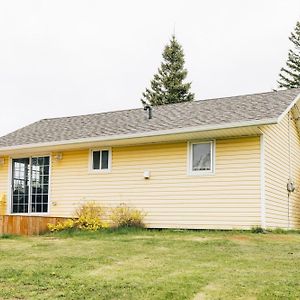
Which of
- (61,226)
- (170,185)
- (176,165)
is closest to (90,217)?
(61,226)

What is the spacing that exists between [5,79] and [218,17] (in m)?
16.3

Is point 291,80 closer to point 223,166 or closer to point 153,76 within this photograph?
point 153,76

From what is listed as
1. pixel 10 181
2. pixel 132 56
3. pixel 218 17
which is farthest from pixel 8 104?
pixel 10 181

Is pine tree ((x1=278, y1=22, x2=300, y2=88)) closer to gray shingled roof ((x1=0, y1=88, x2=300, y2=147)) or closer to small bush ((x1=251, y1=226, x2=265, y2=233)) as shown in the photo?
gray shingled roof ((x1=0, y1=88, x2=300, y2=147))

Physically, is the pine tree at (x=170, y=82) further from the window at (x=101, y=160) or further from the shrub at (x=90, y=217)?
the shrub at (x=90, y=217)

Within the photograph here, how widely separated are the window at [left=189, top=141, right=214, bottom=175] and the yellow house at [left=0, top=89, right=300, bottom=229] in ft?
0.09

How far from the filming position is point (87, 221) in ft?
43.5

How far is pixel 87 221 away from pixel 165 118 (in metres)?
3.69

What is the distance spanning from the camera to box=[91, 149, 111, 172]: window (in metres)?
14.4

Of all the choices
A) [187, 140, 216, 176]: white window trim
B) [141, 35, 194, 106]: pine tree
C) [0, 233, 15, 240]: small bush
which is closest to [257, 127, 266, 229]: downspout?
[187, 140, 216, 176]: white window trim

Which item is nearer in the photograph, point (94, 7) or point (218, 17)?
point (94, 7)

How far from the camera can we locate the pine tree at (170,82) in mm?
38281

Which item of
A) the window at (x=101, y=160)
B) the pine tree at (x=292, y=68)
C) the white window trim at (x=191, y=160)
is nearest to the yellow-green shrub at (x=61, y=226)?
the window at (x=101, y=160)

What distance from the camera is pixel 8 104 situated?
41000 mm
